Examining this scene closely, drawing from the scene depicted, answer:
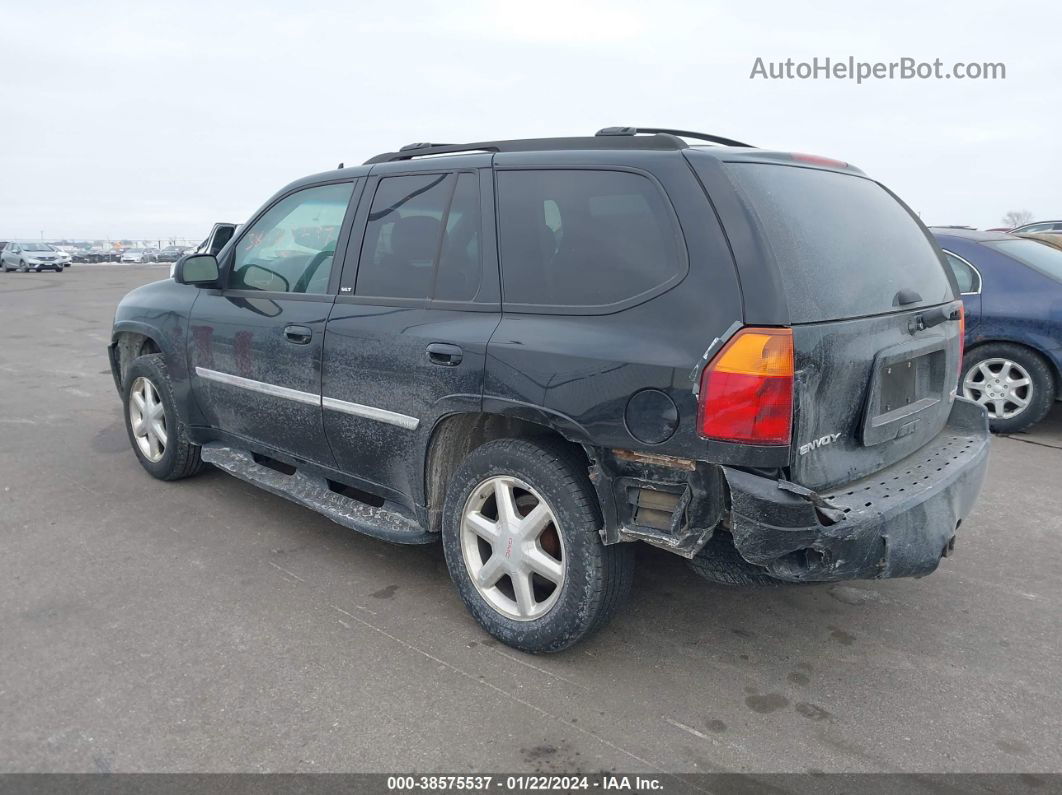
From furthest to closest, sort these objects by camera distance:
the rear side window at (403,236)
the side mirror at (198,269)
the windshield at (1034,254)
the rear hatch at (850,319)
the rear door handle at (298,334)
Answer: the windshield at (1034,254), the side mirror at (198,269), the rear door handle at (298,334), the rear side window at (403,236), the rear hatch at (850,319)

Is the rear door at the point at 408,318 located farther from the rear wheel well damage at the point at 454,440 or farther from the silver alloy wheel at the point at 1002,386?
the silver alloy wheel at the point at 1002,386

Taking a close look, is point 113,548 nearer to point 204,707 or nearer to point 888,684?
point 204,707

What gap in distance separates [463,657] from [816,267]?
6.33 feet

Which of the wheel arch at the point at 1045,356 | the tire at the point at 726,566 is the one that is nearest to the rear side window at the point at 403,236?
the tire at the point at 726,566

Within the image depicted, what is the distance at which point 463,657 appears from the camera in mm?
3174

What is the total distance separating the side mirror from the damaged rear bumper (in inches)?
122

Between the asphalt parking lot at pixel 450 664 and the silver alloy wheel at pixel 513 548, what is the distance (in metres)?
0.21

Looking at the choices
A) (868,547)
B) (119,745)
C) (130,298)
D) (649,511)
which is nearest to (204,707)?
(119,745)

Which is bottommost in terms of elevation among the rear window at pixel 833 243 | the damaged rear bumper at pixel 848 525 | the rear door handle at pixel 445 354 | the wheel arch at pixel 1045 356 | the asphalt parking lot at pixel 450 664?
the asphalt parking lot at pixel 450 664

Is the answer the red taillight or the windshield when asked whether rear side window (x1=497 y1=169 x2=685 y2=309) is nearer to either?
the red taillight

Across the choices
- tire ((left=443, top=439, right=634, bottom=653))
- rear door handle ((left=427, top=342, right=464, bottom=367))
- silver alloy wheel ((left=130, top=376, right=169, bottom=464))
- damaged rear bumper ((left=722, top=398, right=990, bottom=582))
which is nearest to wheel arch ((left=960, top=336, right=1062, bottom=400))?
damaged rear bumper ((left=722, top=398, right=990, bottom=582))

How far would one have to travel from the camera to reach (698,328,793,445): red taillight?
2574 millimetres

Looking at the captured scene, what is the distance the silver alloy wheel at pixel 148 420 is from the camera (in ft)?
16.8

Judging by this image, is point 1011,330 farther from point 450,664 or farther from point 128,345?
point 128,345
